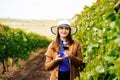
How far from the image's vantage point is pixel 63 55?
17.7 feet

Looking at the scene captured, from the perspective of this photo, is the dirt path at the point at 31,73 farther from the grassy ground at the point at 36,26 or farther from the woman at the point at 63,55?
the grassy ground at the point at 36,26

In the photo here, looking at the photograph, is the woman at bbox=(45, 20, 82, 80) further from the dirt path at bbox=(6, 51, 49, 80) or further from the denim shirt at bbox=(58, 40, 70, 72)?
the dirt path at bbox=(6, 51, 49, 80)

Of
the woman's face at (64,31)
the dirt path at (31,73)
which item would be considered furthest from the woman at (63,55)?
the dirt path at (31,73)

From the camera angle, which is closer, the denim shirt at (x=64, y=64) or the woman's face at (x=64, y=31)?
the woman's face at (x=64, y=31)

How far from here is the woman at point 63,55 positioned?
5340mm

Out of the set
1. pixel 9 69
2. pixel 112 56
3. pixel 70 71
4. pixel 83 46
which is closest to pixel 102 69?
pixel 112 56

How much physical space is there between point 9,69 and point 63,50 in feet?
49.5

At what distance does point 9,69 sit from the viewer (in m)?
A: 20.2

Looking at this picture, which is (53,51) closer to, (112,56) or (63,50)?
(63,50)

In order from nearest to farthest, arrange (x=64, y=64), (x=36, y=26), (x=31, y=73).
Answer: (x=64, y=64)
(x=31, y=73)
(x=36, y=26)

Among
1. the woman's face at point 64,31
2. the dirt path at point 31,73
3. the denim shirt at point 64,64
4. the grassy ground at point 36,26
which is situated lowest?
the grassy ground at point 36,26

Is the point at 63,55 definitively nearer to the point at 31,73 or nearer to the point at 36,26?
the point at 31,73

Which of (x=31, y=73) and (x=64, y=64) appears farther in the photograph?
(x=31, y=73)

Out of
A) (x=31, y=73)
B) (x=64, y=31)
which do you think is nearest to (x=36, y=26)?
(x=31, y=73)
